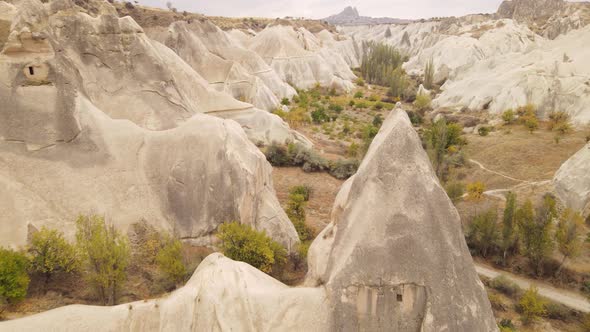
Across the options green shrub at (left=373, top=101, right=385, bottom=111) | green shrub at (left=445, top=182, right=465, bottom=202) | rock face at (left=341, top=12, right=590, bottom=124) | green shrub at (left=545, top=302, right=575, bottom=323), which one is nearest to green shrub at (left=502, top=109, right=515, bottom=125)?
rock face at (left=341, top=12, right=590, bottom=124)

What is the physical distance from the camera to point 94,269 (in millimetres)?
9703

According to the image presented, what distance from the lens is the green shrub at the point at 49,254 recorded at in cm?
984

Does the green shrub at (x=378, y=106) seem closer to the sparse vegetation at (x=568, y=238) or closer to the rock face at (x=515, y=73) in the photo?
the rock face at (x=515, y=73)

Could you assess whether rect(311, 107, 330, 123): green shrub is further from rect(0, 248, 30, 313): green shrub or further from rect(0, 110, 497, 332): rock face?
rect(0, 248, 30, 313): green shrub

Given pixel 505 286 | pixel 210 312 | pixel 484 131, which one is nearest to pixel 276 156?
pixel 505 286

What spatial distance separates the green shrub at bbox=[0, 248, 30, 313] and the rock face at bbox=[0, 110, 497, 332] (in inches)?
65.3

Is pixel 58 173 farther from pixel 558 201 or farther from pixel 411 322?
pixel 558 201

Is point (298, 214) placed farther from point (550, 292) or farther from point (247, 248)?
point (550, 292)

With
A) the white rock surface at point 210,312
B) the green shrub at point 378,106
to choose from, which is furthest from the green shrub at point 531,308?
the green shrub at point 378,106

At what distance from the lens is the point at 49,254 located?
9.88 m

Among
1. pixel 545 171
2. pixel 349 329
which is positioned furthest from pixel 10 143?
pixel 545 171

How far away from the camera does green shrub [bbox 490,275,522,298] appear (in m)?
14.8

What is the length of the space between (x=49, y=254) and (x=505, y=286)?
1610 cm

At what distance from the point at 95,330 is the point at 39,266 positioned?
3.69 m
